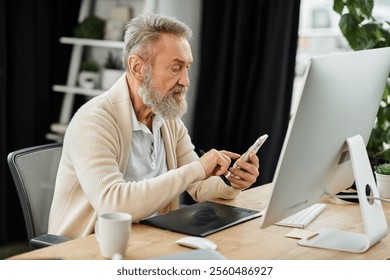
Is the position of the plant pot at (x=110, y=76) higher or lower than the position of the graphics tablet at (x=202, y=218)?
higher

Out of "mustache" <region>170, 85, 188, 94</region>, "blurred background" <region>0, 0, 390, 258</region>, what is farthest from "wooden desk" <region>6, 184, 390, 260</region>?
"blurred background" <region>0, 0, 390, 258</region>

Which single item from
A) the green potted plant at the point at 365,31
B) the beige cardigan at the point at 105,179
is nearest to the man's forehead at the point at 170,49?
the beige cardigan at the point at 105,179

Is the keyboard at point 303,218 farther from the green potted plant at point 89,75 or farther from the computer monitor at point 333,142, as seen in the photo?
the green potted plant at point 89,75

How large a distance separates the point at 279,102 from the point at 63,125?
53.4 inches

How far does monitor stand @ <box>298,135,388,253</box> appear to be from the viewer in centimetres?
178

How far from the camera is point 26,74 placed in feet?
13.0

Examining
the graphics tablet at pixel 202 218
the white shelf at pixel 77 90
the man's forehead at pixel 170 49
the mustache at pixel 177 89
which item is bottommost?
the graphics tablet at pixel 202 218

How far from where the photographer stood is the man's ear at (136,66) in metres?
2.32

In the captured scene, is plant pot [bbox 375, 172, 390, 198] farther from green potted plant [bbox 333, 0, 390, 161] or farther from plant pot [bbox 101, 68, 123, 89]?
plant pot [bbox 101, 68, 123, 89]

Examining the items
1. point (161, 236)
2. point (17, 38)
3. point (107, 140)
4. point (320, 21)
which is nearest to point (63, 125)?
point (17, 38)

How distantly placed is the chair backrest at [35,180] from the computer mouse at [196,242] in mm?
672

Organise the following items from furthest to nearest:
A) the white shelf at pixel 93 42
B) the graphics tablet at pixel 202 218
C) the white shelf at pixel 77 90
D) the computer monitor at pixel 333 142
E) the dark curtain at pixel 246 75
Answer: the white shelf at pixel 77 90, the white shelf at pixel 93 42, the dark curtain at pixel 246 75, the graphics tablet at pixel 202 218, the computer monitor at pixel 333 142

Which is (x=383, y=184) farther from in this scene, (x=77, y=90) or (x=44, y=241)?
(x=77, y=90)
